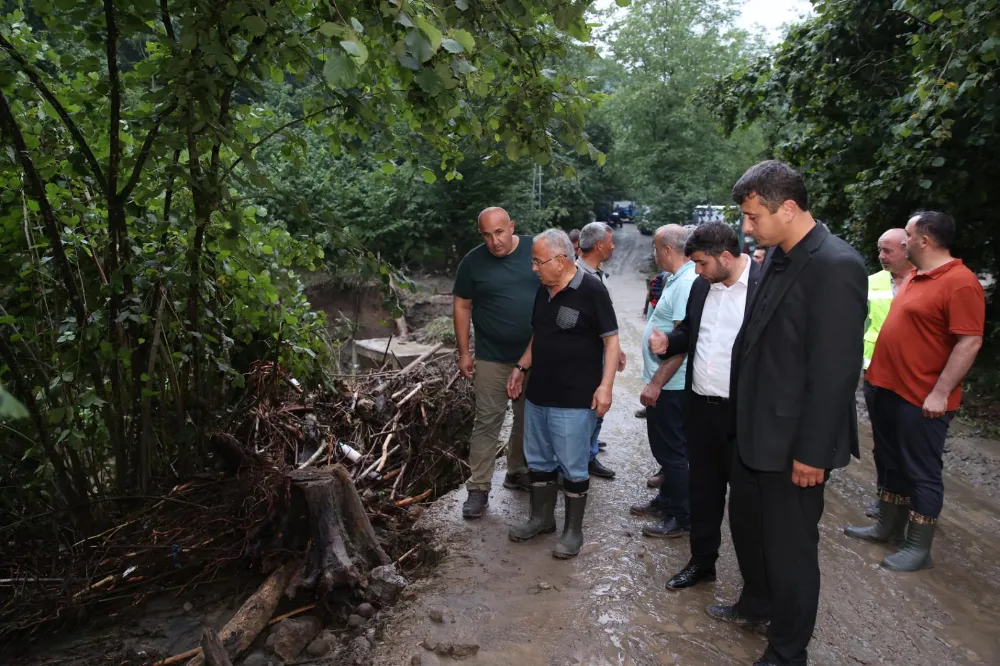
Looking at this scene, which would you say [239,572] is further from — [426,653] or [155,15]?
[155,15]

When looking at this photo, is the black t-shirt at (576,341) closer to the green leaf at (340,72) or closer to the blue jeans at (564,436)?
the blue jeans at (564,436)

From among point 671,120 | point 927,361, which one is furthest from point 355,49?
point 671,120

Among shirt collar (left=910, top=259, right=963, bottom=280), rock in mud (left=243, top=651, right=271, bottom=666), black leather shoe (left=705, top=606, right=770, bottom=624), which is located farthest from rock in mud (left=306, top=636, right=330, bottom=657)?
shirt collar (left=910, top=259, right=963, bottom=280)

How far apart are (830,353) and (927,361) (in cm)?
176

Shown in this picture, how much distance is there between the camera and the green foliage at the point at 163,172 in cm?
308

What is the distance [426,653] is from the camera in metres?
3.08

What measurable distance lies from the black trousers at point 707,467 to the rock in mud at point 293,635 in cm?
203

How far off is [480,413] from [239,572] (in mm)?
1772

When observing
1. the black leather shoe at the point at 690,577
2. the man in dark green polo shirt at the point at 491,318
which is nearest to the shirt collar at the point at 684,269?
the man in dark green polo shirt at the point at 491,318

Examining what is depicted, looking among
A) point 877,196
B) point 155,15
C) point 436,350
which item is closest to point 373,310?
point 436,350

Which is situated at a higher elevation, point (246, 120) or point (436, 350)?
point (246, 120)

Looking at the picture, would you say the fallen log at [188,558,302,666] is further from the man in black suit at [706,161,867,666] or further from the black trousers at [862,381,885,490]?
the black trousers at [862,381,885,490]

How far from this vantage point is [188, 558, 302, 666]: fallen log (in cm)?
334

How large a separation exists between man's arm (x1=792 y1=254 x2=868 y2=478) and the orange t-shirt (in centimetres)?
157
